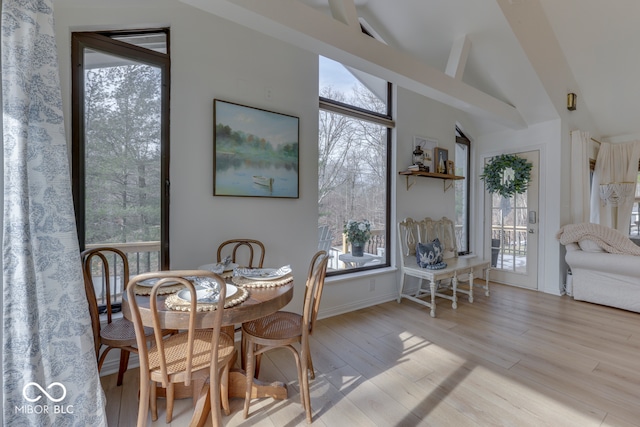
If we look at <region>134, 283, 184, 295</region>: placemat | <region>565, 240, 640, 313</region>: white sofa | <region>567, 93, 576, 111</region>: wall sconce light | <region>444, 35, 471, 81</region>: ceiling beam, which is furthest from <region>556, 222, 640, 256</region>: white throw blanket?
<region>134, 283, 184, 295</region>: placemat

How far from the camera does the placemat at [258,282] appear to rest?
5.48ft

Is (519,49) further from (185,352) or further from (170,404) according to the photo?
(170,404)

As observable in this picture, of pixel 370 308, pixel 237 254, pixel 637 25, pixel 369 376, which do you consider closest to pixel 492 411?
pixel 369 376

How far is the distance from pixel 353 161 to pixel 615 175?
4.22m

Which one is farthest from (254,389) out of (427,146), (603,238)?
(603,238)

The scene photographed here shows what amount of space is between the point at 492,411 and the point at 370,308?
5.58ft

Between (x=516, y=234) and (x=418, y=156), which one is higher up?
(x=418, y=156)

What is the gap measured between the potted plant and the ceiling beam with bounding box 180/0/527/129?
149 cm

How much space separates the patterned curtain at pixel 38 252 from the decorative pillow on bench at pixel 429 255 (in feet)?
9.80

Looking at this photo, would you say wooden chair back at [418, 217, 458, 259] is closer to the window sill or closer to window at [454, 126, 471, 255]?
the window sill

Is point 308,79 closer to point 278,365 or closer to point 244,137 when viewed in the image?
point 244,137

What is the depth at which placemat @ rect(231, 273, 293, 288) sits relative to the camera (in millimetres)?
1669

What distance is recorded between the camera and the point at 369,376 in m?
2.02

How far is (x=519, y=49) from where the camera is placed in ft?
10.1
